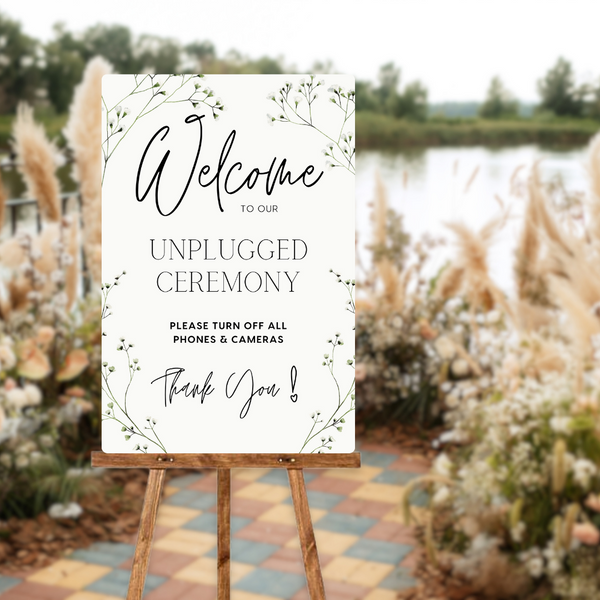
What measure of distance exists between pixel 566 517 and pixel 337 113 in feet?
3.83

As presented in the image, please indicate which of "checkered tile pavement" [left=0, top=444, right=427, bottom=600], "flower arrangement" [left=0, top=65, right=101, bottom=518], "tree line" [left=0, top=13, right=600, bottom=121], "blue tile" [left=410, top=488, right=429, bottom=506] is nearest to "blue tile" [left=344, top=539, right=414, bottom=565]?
"checkered tile pavement" [left=0, top=444, right=427, bottom=600]

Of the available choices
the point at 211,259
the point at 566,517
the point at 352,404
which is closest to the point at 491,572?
the point at 566,517

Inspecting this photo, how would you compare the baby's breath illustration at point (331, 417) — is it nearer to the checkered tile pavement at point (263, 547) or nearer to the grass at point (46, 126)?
the checkered tile pavement at point (263, 547)

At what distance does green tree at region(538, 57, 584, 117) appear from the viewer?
3.36 meters

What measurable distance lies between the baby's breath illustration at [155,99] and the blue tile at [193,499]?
172 cm

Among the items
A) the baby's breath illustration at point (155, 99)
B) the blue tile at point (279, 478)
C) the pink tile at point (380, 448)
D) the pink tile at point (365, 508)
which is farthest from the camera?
the pink tile at point (380, 448)

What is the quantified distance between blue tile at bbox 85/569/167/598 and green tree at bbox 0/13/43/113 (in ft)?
7.06

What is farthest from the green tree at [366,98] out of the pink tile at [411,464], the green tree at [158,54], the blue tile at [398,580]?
the blue tile at [398,580]

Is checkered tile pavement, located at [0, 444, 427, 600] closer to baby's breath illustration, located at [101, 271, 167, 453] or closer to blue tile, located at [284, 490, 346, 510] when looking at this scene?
blue tile, located at [284, 490, 346, 510]

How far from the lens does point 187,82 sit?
4.46ft

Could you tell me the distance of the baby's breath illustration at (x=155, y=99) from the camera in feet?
4.45

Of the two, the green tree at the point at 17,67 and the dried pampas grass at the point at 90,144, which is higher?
the green tree at the point at 17,67

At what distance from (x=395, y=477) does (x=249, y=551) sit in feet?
2.42

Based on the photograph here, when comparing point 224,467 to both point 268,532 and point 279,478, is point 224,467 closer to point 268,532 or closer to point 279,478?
point 268,532
